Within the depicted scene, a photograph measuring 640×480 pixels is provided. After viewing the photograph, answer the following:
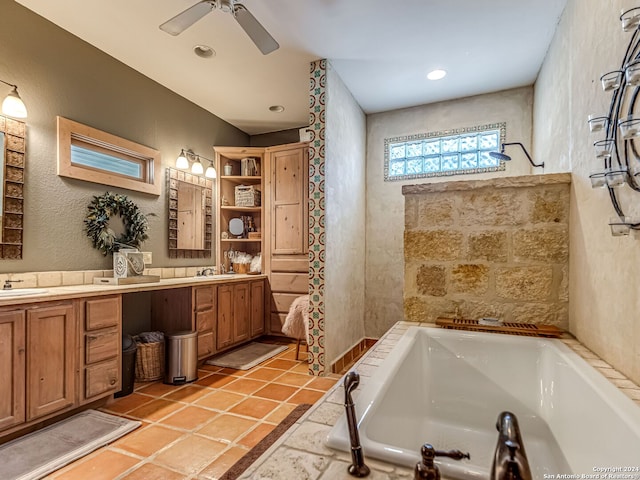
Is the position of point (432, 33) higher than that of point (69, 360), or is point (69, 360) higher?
point (432, 33)

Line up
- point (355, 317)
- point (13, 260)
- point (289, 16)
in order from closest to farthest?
point (13, 260)
point (289, 16)
point (355, 317)

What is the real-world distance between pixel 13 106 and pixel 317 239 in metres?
2.21

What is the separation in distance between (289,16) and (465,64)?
1656 millimetres

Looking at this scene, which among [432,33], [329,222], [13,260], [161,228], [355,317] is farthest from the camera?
[355,317]

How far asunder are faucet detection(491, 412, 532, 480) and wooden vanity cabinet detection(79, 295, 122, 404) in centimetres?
233

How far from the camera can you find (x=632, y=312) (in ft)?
3.96

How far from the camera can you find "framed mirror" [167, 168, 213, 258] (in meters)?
3.46

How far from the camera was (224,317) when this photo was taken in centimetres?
330

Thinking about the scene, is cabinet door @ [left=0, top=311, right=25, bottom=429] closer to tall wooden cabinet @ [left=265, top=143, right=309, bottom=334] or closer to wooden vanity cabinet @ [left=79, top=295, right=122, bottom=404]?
wooden vanity cabinet @ [left=79, top=295, right=122, bottom=404]

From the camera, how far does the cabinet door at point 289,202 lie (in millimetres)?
3760

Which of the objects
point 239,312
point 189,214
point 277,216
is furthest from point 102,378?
point 277,216

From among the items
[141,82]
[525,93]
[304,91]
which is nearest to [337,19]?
[304,91]

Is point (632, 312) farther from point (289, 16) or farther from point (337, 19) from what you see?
point (289, 16)

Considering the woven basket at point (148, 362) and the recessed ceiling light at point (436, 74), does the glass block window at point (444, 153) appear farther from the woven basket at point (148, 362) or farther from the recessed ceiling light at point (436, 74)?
the woven basket at point (148, 362)
